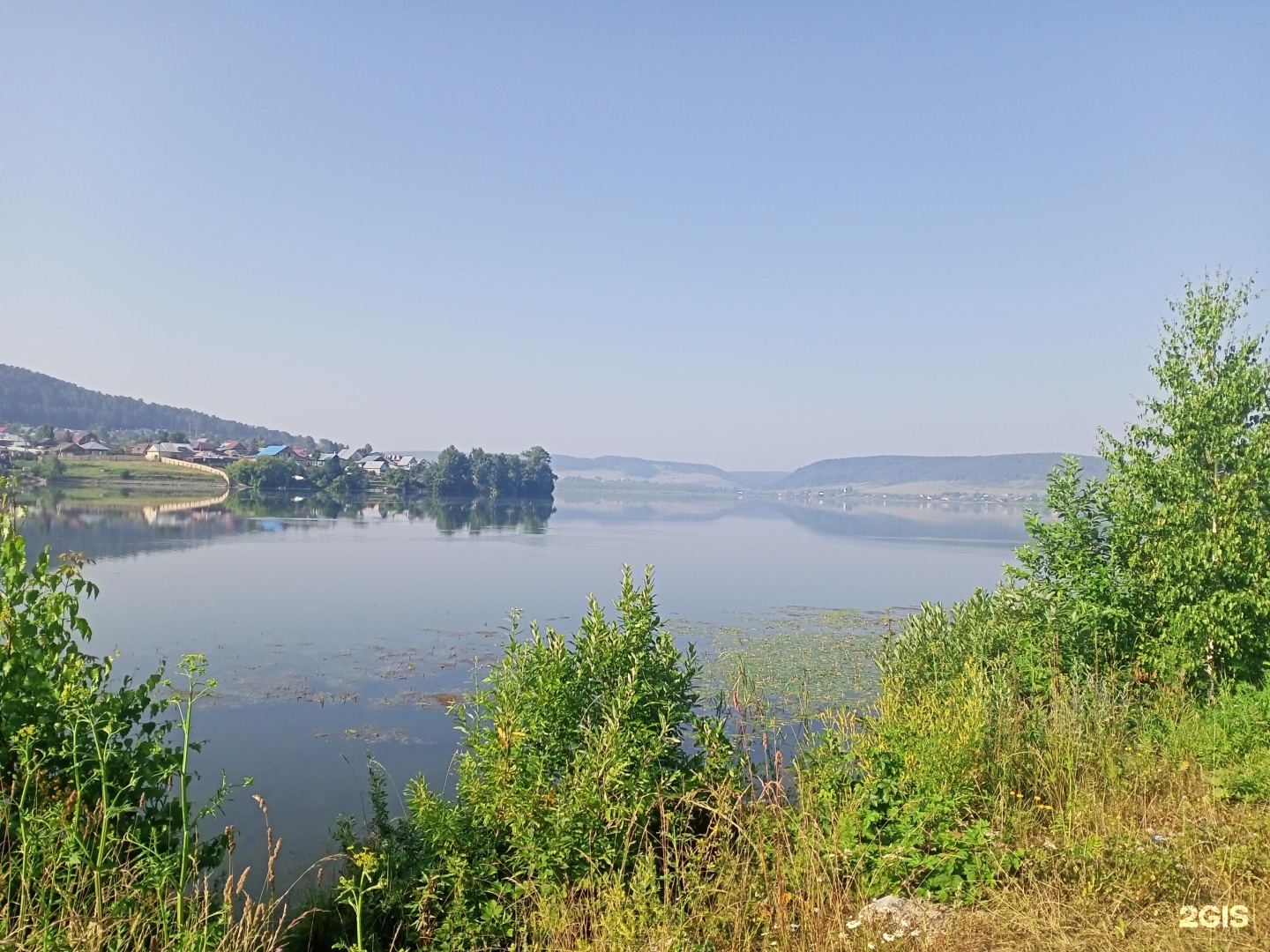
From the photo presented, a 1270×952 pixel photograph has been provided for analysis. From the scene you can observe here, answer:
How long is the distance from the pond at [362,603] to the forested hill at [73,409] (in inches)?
4742

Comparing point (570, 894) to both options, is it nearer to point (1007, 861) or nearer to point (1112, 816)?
point (1007, 861)

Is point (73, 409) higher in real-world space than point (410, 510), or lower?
higher

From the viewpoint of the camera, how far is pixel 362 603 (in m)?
25.1

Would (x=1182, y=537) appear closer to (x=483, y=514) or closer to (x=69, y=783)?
(x=69, y=783)

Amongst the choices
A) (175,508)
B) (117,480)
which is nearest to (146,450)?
(117,480)

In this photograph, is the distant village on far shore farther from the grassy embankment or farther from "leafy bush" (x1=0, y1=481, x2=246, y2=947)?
"leafy bush" (x1=0, y1=481, x2=246, y2=947)

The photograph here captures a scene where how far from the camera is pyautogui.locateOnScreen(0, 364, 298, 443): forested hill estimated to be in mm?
152875

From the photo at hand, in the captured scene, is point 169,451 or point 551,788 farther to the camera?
point 169,451

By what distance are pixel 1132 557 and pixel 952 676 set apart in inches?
92.9

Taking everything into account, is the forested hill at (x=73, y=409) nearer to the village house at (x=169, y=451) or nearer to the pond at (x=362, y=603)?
the village house at (x=169, y=451)

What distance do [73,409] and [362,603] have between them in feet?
565

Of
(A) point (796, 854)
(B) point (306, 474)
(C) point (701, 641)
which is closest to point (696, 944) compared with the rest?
(A) point (796, 854)

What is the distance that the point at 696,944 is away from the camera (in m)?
3.88

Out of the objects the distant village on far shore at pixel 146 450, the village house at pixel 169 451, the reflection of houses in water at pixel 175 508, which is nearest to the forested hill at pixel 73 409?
the distant village on far shore at pixel 146 450
